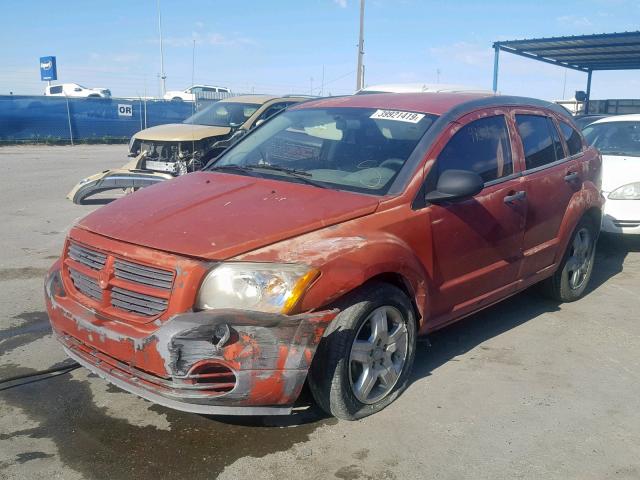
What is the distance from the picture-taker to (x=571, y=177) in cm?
529

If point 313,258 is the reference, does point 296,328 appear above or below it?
below

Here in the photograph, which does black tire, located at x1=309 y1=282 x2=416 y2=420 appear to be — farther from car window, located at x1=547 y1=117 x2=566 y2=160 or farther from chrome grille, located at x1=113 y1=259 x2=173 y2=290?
car window, located at x1=547 y1=117 x2=566 y2=160

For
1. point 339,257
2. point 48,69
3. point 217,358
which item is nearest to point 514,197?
point 339,257

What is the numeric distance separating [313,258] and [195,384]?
831mm

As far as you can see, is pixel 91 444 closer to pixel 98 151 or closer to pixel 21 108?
pixel 98 151

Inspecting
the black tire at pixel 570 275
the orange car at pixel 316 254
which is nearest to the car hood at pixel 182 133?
the orange car at pixel 316 254

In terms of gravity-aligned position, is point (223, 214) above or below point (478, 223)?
above

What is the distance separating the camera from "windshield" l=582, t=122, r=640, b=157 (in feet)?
27.1

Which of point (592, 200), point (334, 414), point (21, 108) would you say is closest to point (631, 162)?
point (592, 200)

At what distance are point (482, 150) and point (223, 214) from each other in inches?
78.4

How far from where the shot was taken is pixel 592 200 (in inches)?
220

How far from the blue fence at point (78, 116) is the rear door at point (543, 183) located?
21524 mm

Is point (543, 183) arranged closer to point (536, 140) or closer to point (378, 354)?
point (536, 140)

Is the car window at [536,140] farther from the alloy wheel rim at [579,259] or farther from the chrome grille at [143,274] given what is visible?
the chrome grille at [143,274]
